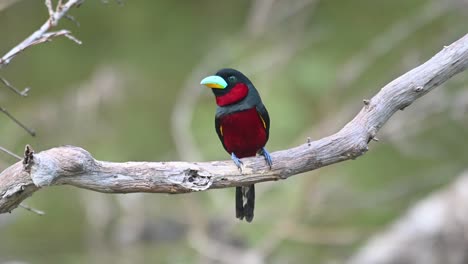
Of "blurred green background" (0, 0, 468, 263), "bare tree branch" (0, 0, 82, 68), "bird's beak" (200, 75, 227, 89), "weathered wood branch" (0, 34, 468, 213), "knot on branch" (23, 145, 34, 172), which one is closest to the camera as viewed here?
"knot on branch" (23, 145, 34, 172)

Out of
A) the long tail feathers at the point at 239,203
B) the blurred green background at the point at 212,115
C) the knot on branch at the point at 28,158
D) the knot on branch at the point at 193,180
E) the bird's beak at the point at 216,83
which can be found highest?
the blurred green background at the point at 212,115

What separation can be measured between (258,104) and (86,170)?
3.73 ft

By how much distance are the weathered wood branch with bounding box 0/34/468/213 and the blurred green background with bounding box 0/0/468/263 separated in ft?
11.7

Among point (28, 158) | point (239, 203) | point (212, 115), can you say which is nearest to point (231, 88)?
point (239, 203)

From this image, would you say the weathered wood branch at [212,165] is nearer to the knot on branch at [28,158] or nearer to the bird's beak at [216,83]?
the knot on branch at [28,158]

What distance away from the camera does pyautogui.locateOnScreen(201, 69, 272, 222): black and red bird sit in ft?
11.9

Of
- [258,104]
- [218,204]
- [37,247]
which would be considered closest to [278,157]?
[258,104]

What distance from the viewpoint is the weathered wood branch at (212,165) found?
270 cm

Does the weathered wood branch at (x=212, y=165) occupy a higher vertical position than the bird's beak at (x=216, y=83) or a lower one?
lower

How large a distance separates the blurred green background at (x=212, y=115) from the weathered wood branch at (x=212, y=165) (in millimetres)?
3570

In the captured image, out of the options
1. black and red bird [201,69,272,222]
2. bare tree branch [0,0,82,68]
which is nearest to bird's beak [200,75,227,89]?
black and red bird [201,69,272,222]

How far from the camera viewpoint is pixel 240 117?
3.64m

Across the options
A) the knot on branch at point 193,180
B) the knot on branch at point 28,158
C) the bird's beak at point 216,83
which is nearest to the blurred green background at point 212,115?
the bird's beak at point 216,83

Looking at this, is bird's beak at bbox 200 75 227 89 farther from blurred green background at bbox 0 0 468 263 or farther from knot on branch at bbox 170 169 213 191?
blurred green background at bbox 0 0 468 263
